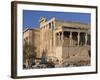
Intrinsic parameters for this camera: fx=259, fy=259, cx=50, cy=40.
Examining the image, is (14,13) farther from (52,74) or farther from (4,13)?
(52,74)

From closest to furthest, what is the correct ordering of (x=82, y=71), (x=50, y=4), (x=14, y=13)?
(x=14, y=13) < (x=50, y=4) < (x=82, y=71)

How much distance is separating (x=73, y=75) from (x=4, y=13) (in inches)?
31.0

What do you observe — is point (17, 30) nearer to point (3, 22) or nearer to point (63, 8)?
point (3, 22)

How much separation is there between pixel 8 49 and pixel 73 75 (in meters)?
0.62

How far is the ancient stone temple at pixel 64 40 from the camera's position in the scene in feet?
6.91

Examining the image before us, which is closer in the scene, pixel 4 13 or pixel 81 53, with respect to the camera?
pixel 4 13

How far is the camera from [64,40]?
2182mm

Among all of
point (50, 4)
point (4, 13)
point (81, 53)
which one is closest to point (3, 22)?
point (4, 13)

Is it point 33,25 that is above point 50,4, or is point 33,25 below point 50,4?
below

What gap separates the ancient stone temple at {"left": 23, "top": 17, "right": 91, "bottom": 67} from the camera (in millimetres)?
2107

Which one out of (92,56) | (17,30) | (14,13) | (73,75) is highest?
(14,13)

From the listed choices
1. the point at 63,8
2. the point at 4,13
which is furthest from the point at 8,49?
the point at 63,8

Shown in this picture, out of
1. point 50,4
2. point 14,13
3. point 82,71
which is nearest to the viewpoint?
point 14,13

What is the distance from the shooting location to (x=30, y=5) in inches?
80.6
